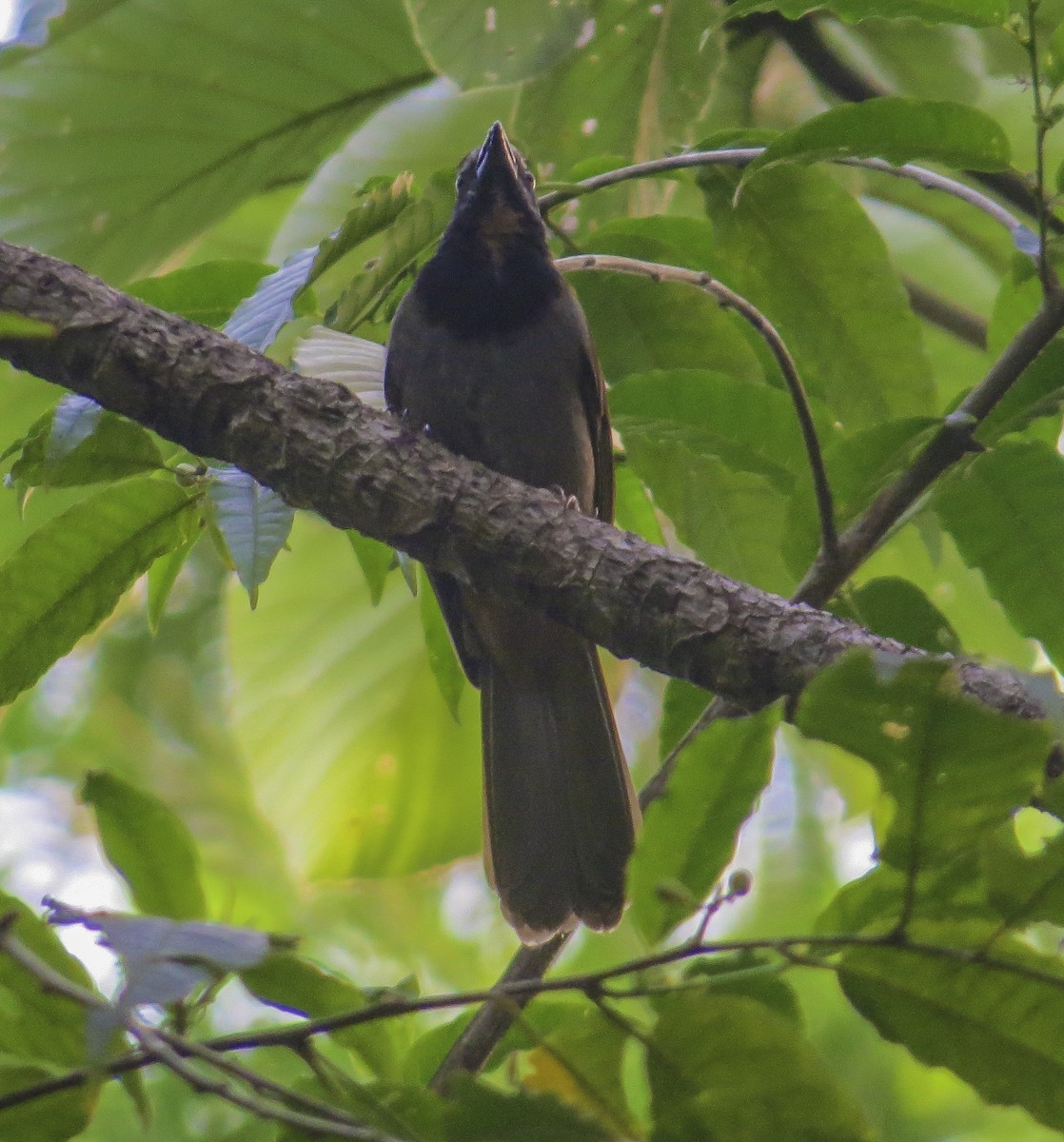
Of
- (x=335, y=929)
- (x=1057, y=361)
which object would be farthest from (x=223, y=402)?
(x=335, y=929)

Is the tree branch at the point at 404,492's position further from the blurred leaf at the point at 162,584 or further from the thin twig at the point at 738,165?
the thin twig at the point at 738,165

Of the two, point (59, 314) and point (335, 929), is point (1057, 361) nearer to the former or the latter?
point (59, 314)

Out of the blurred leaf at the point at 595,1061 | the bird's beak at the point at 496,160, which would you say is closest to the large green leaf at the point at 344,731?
the bird's beak at the point at 496,160

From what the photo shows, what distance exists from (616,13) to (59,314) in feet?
6.61

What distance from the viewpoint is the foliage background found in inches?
54.5

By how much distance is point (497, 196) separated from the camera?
3717mm

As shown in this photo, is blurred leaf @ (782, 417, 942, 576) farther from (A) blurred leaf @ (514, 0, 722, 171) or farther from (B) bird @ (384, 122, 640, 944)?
(A) blurred leaf @ (514, 0, 722, 171)

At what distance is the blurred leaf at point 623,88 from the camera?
351 centimetres

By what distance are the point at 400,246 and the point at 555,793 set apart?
1369 mm

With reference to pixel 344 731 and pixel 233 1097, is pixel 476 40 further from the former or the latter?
pixel 233 1097

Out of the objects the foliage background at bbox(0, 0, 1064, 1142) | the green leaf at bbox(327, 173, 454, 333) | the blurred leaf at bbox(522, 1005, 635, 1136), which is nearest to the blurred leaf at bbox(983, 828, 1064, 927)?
the foliage background at bbox(0, 0, 1064, 1142)

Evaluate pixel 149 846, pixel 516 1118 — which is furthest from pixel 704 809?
pixel 149 846

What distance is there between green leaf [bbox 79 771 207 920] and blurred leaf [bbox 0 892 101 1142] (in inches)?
6.4

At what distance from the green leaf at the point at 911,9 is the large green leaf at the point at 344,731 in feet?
7.01
